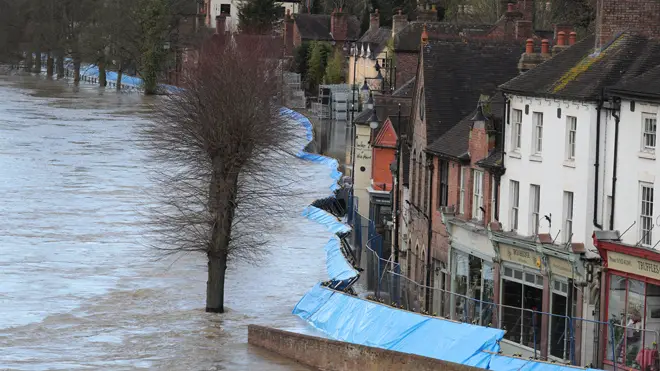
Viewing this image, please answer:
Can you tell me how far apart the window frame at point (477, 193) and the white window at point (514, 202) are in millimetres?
2293

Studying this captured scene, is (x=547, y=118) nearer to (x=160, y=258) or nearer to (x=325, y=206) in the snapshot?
(x=160, y=258)

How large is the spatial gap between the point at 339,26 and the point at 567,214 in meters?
115

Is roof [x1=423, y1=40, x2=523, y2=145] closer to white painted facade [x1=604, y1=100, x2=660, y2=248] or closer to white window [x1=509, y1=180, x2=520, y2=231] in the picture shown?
white window [x1=509, y1=180, x2=520, y2=231]

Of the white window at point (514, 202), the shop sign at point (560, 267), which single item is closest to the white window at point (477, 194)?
the white window at point (514, 202)

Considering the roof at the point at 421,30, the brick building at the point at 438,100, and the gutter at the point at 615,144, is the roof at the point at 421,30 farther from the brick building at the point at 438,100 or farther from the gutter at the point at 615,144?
the gutter at the point at 615,144

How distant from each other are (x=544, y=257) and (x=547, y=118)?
11.7 feet

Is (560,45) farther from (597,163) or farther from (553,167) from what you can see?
(597,163)

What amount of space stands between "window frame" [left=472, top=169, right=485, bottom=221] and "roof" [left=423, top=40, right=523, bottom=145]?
14.6ft

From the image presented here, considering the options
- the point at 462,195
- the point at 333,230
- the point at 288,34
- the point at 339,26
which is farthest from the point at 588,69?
the point at 288,34

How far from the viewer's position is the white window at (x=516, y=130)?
39844mm

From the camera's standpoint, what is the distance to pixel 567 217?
120ft

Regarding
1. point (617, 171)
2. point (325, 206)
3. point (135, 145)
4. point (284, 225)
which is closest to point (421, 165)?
point (617, 171)

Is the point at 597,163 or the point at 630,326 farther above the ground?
the point at 597,163

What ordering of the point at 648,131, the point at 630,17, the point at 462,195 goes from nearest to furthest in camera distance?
1. the point at 648,131
2. the point at 630,17
3. the point at 462,195
